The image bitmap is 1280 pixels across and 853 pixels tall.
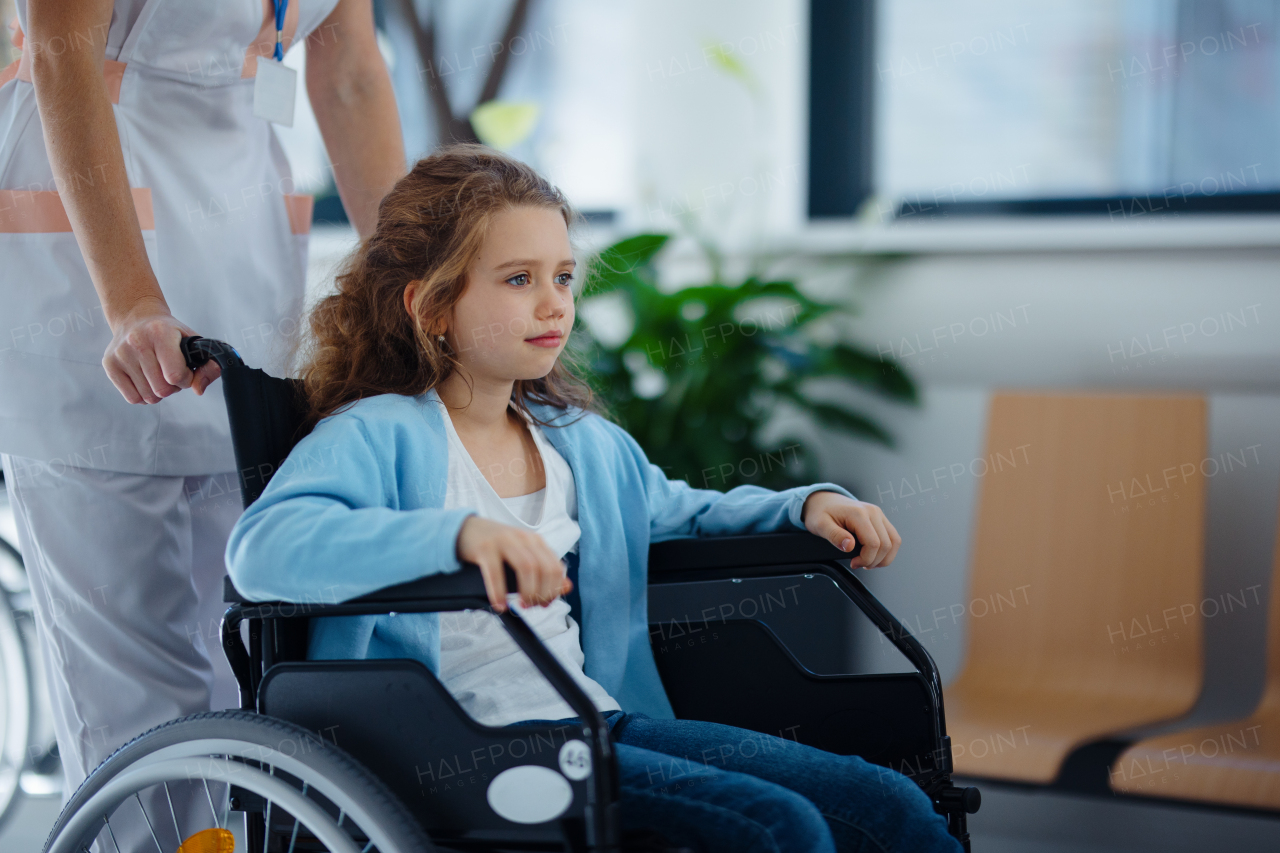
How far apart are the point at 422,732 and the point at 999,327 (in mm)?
1554

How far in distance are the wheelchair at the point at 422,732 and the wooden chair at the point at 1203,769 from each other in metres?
0.51

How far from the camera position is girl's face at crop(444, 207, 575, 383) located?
102 centimetres

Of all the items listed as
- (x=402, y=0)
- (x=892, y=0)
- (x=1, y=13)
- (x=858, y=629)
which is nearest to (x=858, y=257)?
(x=892, y=0)

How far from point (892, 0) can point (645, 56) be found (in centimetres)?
53

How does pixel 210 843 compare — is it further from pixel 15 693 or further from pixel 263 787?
pixel 15 693

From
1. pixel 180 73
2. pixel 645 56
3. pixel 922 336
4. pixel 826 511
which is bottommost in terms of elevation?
pixel 826 511

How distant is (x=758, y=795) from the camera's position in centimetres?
85

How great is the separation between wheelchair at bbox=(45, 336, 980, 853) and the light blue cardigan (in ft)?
0.09

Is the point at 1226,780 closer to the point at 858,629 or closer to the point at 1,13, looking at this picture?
the point at 858,629

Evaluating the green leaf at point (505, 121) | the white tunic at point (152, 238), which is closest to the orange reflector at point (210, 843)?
the white tunic at point (152, 238)

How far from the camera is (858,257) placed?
212cm

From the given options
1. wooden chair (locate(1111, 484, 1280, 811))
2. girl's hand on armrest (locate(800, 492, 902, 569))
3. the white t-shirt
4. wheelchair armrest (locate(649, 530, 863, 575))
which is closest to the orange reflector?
the white t-shirt

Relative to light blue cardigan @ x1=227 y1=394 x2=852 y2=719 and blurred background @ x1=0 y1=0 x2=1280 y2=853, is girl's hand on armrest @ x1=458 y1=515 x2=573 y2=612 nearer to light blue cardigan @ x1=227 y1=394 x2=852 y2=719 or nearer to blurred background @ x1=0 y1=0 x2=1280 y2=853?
light blue cardigan @ x1=227 y1=394 x2=852 y2=719

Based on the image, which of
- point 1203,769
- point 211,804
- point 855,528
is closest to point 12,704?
point 211,804
